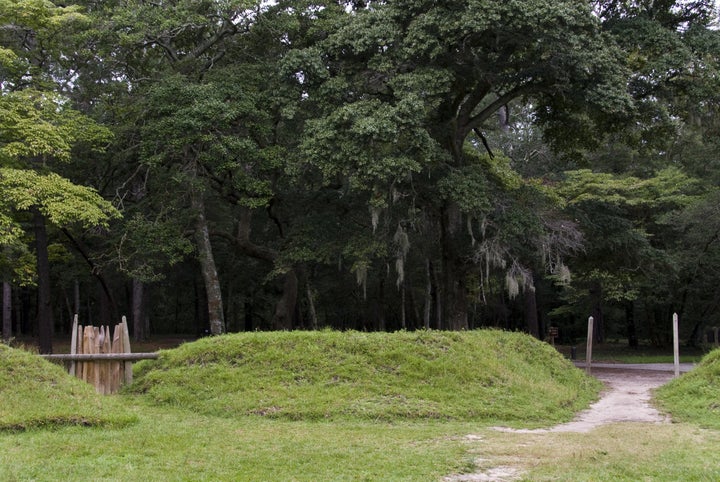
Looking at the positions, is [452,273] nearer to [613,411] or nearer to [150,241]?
[150,241]

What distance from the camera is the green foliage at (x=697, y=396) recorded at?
11146 millimetres

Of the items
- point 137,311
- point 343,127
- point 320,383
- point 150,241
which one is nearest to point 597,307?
point 343,127

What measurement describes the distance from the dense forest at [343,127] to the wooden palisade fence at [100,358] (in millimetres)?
5681

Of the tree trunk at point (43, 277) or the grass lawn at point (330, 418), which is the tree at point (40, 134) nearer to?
Answer: the tree trunk at point (43, 277)

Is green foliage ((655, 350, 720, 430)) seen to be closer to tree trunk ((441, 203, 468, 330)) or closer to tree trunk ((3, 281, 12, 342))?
tree trunk ((441, 203, 468, 330))

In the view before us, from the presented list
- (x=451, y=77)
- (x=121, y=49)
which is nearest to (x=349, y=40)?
(x=451, y=77)

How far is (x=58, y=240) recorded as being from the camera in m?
27.2

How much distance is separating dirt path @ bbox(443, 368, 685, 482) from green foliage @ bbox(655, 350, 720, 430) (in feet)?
1.08

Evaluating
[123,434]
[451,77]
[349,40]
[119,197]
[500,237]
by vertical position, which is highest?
[349,40]

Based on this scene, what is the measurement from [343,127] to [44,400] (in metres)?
11.6

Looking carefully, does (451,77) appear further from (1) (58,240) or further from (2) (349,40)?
(1) (58,240)

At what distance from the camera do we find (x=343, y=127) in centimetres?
1897

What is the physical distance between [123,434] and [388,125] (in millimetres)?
11038

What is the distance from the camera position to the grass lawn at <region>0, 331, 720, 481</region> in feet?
23.3
